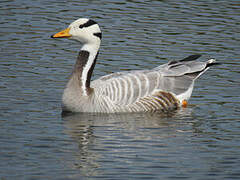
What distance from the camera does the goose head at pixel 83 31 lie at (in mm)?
15930

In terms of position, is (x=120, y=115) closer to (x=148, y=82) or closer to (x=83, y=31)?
(x=148, y=82)

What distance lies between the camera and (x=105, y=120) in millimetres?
15180

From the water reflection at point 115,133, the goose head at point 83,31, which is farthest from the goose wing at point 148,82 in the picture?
the goose head at point 83,31

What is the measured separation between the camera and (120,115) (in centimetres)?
1580

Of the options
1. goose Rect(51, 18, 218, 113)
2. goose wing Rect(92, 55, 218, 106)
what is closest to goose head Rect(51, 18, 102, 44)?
goose Rect(51, 18, 218, 113)

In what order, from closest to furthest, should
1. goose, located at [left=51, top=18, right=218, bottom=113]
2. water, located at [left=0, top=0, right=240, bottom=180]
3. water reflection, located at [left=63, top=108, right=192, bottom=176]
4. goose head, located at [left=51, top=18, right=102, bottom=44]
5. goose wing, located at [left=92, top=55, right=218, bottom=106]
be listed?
1. water, located at [left=0, top=0, right=240, bottom=180]
2. water reflection, located at [left=63, top=108, right=192, bottom=176]
3. goose, located at [left=51, top=18, right=218, bottom=113]
4. goose head, located at [left=51, top=18, right=102, bottom=44]
5. goose wing, located at [left=92, top=55, right=218, bottom=106]

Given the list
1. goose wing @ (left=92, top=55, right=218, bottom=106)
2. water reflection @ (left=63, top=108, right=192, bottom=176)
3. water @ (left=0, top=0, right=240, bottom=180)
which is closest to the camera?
water @ (left=0, top=0, right=240, bottom=180)

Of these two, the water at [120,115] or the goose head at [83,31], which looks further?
the goose head at [83,31]

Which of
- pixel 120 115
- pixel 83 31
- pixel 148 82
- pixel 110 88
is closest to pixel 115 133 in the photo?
pixel 120 115

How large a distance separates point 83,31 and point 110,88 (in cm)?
155

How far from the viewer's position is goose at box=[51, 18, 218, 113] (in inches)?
622

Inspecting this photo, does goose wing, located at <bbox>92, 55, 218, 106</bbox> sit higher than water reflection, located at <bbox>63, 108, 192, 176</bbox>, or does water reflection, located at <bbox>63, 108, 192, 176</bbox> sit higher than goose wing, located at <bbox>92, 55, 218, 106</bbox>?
goose wing, located at <bbox>92, 55, 218, 106</bbox>

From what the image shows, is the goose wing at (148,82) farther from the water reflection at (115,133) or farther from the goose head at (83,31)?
the goose head at (83,31)

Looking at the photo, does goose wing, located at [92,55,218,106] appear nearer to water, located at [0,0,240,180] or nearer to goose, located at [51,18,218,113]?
goose, located at [51,18,218,113]
